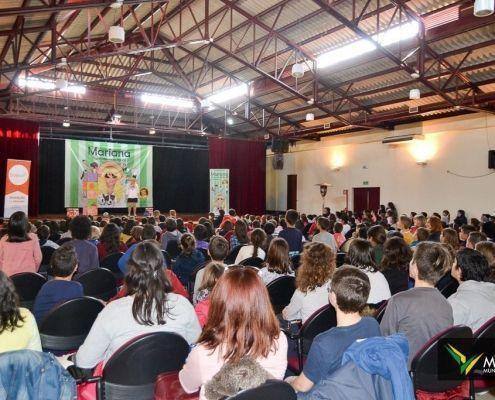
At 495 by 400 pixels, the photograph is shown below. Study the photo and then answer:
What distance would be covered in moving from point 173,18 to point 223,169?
705 cm

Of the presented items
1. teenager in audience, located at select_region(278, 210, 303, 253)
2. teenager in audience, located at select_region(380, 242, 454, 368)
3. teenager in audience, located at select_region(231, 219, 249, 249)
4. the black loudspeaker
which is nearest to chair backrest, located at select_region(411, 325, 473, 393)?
teenager in audience, located at select_region(380, 242, 454, 368)

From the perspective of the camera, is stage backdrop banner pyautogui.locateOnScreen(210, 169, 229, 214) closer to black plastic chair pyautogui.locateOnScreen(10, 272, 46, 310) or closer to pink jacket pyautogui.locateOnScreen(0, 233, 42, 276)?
pink jacket pyautogui.locateOnScreen(0, 233, 42, 276)

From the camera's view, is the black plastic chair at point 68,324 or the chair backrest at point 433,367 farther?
the black plastic chair at point 68,324

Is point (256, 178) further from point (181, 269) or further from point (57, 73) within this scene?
point (181, 269)

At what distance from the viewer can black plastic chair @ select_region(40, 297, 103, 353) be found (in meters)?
2.74

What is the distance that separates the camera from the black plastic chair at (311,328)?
2.78 m

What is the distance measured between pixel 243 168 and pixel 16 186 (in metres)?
9.28

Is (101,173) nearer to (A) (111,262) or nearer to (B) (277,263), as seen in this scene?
(A) (111,262)

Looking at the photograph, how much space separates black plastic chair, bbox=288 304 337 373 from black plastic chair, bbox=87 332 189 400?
931 mm

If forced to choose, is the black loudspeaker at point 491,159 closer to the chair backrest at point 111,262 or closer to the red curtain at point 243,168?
the red curtain at point 243,168

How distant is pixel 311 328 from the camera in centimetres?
280

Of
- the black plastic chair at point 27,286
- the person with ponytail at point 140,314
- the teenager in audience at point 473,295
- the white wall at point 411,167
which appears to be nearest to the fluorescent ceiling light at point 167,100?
the white wall at point 411,167

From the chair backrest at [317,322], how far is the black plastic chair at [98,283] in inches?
83.2

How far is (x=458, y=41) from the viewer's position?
31.5ft
